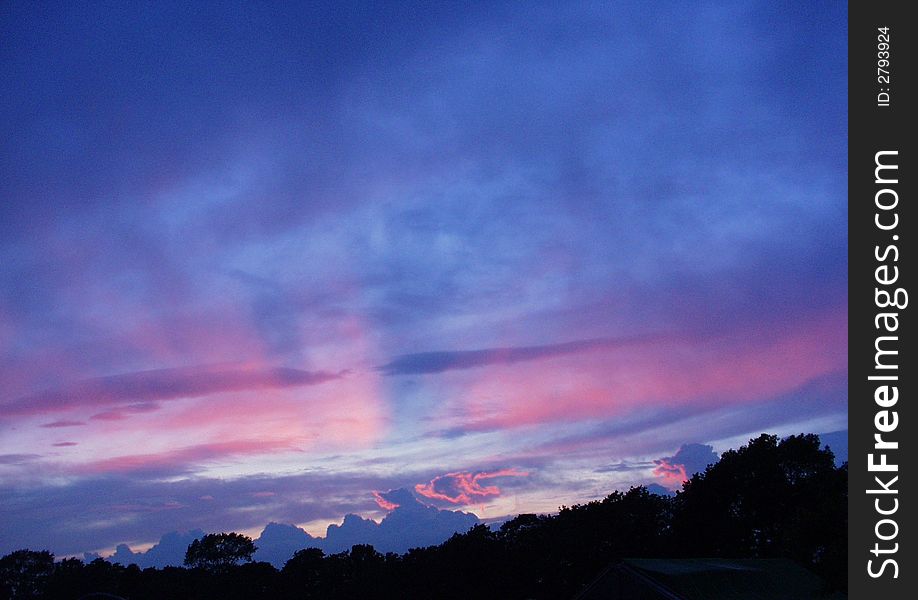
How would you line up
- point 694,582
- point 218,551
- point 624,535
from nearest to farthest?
point 694,582 < point 624,535 < point 218,551

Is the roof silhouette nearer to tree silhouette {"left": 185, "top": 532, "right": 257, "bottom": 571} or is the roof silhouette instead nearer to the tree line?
the tree line

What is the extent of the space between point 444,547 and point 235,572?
37349 mm

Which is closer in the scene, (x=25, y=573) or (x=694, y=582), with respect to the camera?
(x=694, y=582)

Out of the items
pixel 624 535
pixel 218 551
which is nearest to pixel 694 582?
pixel 624 535

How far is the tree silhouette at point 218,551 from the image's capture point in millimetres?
118375

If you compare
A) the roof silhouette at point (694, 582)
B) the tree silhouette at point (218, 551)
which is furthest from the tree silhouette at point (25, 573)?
the roof silhouette at point (694, 582)

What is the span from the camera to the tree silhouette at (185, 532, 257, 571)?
118375mm

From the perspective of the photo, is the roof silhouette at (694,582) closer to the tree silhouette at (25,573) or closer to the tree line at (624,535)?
the tree line at (624,535)

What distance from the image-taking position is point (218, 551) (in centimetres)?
11931

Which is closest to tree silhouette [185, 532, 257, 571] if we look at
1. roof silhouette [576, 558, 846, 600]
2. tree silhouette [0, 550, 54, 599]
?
tree silhouette [0, 550, 54, 599]

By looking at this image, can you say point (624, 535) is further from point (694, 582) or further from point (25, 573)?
point (25, 573)

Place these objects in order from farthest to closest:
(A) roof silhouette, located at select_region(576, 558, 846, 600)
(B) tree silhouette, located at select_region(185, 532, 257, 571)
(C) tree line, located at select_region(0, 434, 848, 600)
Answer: (B) tree silhouette, located at select_region(185, 532, 257, 571)
(C) tree line, located at select_region(0, 434, 848, 600)
(A) roof silhouette, located at select_region(576, 558, 846, 600)
